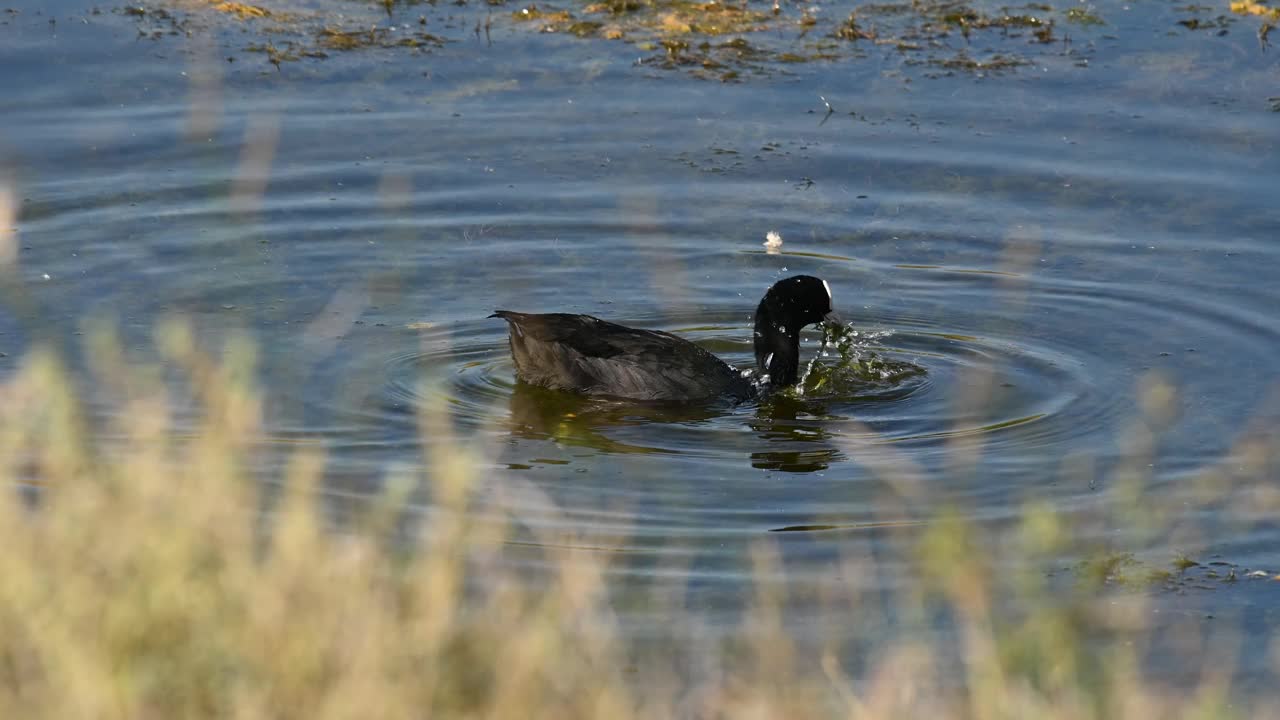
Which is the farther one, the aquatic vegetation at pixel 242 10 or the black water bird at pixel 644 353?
the aquatic vegetation at pixel 242 10

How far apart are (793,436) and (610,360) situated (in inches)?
42.0

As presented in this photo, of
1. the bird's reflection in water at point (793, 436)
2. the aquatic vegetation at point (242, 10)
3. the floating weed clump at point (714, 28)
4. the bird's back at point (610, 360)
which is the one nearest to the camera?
the bird's reflection in water at point (793, 436)

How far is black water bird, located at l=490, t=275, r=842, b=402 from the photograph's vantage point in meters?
9.25

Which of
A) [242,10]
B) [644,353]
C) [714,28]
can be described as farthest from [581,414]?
[242,10]

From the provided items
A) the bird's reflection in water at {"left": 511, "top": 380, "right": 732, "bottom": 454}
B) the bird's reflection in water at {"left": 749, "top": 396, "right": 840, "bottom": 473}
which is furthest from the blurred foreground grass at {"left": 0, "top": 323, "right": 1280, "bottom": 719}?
the bird's reflection in water at {"left": 511, "top": 380, "right": 732, "bottom": 454}

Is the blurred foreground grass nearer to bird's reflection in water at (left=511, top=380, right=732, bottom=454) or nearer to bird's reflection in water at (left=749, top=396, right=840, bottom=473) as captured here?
bird's reflection in water at (left=749, top=396, right=840, bottom=473)

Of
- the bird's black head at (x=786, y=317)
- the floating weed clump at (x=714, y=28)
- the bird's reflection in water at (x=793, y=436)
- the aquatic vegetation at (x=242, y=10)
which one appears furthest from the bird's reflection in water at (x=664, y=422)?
the aquatic vegetation at (x=242, y=10)

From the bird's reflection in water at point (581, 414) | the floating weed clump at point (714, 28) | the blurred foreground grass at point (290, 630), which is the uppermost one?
the floating weed clump at point (714, 28)

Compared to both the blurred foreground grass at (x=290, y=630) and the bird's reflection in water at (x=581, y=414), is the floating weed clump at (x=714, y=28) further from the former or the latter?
the blurred foreground grass at (x=290, y=630)

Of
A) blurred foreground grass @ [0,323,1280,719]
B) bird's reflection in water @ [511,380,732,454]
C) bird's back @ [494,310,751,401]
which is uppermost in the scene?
blurred foreground grass @ [0,323,1280,719]

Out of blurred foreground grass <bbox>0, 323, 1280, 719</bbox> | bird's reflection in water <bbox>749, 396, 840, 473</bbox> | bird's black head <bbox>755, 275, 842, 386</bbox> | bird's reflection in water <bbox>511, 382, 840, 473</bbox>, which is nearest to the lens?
blurred foreground grass <bbox>0, 323, 1280, 719</bbox>

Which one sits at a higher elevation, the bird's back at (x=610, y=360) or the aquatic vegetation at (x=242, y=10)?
the aquatic vegetation at (x=242, y=10)

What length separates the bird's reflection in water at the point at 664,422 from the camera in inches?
335

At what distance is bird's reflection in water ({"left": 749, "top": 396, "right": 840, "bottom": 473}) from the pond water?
0.03m
